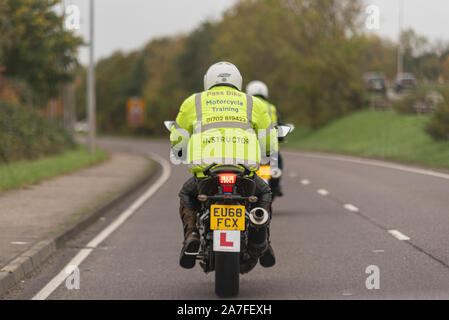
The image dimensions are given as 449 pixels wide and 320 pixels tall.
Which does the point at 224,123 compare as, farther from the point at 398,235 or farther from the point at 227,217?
the point at 398,235

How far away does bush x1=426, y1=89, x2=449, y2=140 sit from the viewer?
31.0 metres

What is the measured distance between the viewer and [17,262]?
857 centimetres

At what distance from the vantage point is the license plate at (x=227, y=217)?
22.2 ft

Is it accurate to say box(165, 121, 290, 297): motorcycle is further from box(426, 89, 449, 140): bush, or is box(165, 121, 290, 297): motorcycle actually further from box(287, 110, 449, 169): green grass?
box(426, 89, 449, 140): bush

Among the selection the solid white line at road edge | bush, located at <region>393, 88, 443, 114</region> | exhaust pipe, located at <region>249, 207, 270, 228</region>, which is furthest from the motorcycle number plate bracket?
bush, located at <region>393, 88, 443, 114</region>

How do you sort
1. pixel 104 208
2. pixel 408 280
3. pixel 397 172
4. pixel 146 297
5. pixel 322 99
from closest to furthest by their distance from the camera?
pixel 146 297 < pixel 408 280 < pixel 104 208 < pixel 397 172 < pixel 322 99

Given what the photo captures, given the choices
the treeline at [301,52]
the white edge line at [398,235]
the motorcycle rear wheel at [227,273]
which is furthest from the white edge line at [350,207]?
the treeline at [301,52]

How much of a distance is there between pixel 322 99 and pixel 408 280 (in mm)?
55011

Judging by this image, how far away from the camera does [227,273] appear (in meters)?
6.95

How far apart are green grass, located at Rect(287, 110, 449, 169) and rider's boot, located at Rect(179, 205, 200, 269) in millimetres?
18953

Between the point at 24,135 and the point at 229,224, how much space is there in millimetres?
22441

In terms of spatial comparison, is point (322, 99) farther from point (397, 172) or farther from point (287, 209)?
point (287, 209)
